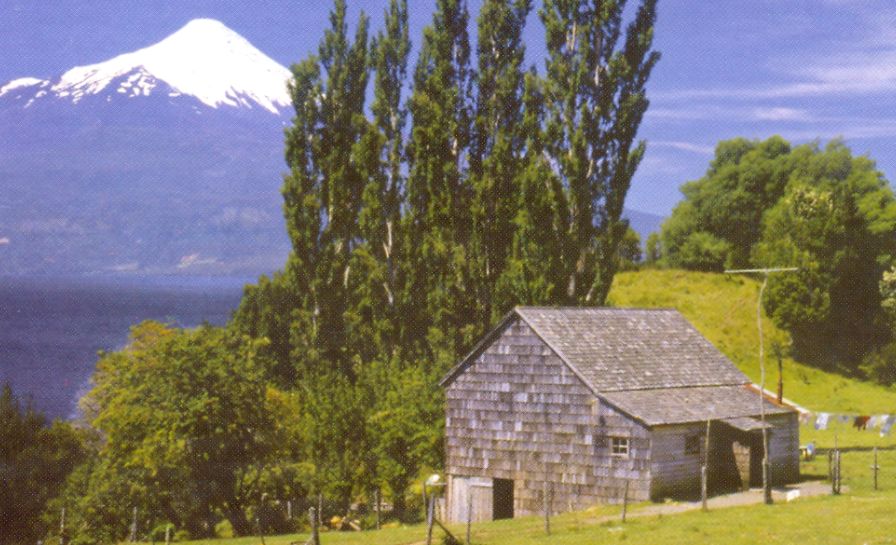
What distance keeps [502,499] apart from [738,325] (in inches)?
1678

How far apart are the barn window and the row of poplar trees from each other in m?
10.1

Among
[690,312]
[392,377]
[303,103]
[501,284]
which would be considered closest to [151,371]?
[392,377]

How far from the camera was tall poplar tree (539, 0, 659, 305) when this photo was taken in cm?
5353

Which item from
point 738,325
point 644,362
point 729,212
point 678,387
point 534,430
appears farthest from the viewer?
point 729,212

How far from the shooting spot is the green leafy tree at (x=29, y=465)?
46.7 m

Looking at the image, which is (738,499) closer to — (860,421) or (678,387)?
(678,387)

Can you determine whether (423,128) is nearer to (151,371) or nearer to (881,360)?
(151,371)

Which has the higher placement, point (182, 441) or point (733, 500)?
point (182, 441)

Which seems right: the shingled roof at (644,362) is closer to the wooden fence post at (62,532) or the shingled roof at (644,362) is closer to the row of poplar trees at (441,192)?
the row of poplar trees at (441,192)

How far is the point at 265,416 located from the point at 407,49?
982 inches

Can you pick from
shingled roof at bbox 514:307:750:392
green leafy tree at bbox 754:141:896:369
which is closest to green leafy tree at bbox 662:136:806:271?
green leafy tree at bbox 754:141:896:369

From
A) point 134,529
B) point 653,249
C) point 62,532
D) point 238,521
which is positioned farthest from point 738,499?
point 653,249

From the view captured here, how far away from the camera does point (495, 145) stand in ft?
183

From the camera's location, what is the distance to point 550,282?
52.5 meters
